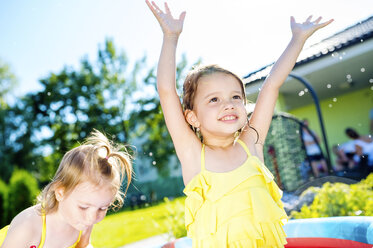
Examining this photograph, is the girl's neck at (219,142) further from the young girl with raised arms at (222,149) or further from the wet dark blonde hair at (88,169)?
the wet dark blonde hair at (88,169)

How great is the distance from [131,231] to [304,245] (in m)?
6.32

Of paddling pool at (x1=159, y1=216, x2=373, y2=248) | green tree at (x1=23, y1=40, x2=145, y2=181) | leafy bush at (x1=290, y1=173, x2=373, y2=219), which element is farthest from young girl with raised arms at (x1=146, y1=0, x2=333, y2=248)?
green tree at (x1=23, y1=40, x2=145, y2=181)

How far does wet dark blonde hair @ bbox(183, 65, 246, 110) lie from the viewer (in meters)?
1.75

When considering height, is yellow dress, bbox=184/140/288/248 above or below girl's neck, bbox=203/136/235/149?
below

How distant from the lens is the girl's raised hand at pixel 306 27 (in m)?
1.90

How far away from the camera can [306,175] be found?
5441 millimetres

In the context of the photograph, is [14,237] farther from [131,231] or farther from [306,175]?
[131,231]

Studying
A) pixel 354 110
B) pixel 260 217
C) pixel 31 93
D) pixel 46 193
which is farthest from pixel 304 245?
pixel 31 93

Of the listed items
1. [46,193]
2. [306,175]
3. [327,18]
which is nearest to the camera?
[327,18]

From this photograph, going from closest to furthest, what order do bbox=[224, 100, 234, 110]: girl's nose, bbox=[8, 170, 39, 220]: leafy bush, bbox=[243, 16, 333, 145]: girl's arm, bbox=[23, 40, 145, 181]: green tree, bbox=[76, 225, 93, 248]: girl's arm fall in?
bbox=[224, 100, 234, 110]: girl's nose, bbox=[243, 16, 333, 145]: girl's arm, bbox=[76, 225, 93, 248]: girl's arm, bbox=[8, 170, 39, 220]: leafy bush, bbox=[23, 40, 145, 181]: green tree

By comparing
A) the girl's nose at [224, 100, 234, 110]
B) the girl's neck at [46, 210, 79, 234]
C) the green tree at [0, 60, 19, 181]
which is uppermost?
the green tree at [0, 60, 19, 181]

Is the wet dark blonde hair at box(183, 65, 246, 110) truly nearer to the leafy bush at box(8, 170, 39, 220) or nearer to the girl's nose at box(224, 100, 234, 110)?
the girl's nose at box(224, 100, 234, 110)

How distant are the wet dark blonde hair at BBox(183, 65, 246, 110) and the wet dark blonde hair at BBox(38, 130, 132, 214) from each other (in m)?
0.66

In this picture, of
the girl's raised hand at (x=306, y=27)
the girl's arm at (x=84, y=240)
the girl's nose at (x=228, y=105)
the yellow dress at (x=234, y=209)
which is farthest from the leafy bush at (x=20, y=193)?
the girl's raised hand at (x=306, y=27)
